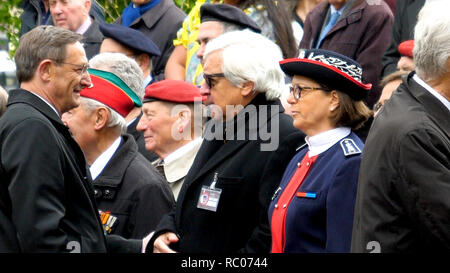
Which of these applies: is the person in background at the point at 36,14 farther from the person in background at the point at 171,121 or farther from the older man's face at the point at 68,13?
the person in background at the point at 171,121

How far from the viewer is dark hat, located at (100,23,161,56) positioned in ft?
28.2

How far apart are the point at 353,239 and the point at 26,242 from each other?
1.69m

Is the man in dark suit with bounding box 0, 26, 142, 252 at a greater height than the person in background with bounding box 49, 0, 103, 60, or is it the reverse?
the man in dark suit with bounding box 0, 26, 142, 252

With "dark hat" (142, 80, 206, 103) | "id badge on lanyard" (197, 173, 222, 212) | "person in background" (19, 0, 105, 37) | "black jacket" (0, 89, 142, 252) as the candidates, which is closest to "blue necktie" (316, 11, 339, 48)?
"dark hat" (142, 80, 206, 103)

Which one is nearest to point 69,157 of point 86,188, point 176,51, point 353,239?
point 86,188

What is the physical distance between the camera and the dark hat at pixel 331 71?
5344 millimetres

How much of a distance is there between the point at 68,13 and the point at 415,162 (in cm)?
623

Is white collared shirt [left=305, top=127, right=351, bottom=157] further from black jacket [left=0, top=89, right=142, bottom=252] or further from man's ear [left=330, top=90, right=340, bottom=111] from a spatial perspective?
black jacket [left=0, top=89, right=142, bottom=252]

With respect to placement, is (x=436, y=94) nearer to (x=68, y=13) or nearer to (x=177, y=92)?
(x=177, y=92)

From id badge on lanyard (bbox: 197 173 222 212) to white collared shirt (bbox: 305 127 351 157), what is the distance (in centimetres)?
70

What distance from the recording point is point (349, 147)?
5148 mm

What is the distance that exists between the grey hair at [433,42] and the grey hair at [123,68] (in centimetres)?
348

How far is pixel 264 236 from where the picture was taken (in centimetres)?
547
